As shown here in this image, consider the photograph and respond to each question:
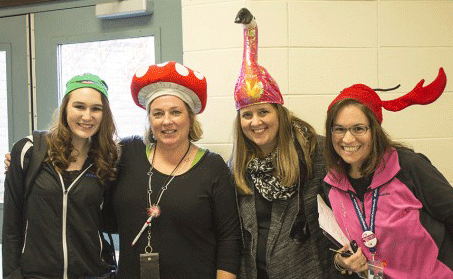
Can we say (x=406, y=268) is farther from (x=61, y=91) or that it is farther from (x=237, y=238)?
(x=61, y=91)

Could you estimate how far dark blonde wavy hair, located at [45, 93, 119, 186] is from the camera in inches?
64.7

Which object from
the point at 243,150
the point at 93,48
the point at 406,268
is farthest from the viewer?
the point at 93,48

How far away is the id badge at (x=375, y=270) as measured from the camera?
1.52 metres

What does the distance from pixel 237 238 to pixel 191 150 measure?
40cm

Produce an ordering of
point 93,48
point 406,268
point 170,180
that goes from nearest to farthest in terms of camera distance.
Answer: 1. point 406,268
2. point 170,180
3. point 93,48

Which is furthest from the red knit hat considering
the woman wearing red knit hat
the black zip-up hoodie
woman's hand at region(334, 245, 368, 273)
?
the black zip-up hoodie

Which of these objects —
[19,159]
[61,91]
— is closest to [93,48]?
[61,91]

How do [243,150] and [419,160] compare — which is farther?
[243,150]

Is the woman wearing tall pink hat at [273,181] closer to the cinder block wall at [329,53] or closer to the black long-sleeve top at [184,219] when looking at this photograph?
the black long-sleeve top at [184,219]

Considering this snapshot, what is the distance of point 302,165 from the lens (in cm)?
175

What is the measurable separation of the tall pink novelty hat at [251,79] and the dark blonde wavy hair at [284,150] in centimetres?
6

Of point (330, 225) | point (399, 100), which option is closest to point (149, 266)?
point (330, 225)

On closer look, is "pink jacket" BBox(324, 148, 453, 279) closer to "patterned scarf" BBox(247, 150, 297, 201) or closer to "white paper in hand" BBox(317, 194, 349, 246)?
"white paper in hand" BBox(317, 194, 349, 246)

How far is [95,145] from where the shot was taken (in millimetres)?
1772
